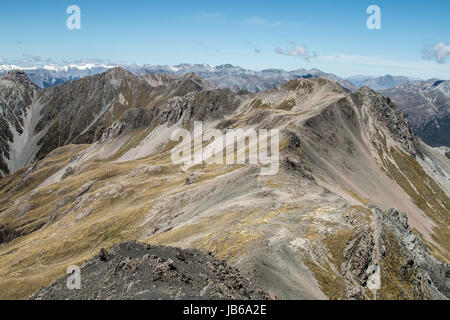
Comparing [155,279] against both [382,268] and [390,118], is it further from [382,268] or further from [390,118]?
[390,118]

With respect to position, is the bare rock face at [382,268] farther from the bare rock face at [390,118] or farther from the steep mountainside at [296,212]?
the bare rock face at [390,118]

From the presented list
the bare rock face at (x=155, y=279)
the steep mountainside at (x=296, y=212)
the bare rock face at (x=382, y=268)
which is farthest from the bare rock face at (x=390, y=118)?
the bare rock face at (x=155, y=279)

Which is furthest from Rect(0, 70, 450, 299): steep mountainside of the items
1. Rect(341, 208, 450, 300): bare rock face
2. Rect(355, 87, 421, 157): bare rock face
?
Rect(355, 87, 421, 157): bare rock face

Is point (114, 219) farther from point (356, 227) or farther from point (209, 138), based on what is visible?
point (209, 138)

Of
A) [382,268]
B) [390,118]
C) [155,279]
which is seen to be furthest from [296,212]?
[390,118]

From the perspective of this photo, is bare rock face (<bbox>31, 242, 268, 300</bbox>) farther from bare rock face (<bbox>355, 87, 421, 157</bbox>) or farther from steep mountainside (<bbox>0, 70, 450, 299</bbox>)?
bare rock face (<bbox>355, 87, 421, 157</bbox>)

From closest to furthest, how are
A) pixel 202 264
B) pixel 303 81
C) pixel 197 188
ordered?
pixel 202 264, pixel 197 188, pixel 303 81
